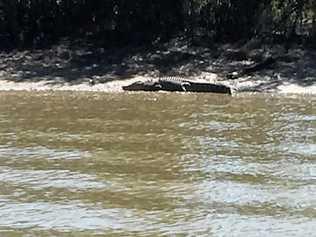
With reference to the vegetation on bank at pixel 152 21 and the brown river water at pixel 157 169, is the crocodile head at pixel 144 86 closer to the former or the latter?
the brown river water at pixel 157 169

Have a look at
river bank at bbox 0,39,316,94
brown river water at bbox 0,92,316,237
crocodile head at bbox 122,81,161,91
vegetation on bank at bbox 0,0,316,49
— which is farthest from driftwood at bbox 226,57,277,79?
brown river water at bbox 0,92,316,237

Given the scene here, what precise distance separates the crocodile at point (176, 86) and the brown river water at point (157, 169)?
236cm

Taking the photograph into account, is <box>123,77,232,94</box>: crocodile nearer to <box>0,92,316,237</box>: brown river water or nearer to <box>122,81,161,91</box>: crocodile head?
<box>122,81,161,91</box>: crocodile head

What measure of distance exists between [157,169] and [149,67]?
39.0 feet

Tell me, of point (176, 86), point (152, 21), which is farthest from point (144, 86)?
point (152, 21)

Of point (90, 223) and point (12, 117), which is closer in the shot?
point (90, 223)

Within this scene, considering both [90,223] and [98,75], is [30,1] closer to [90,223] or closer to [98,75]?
[98,75]

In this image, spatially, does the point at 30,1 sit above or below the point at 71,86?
above

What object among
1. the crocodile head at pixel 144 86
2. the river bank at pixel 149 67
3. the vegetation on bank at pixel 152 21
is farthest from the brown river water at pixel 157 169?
the vegetation on bank at pixel 152 21

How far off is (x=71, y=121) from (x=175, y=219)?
6.84 meters

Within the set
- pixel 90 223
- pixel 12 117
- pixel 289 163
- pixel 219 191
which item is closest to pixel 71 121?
pixel 12 117

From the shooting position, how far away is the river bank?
67.1 ft

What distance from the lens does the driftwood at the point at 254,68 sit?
21234 millimetres

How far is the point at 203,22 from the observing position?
2434 centimetres
